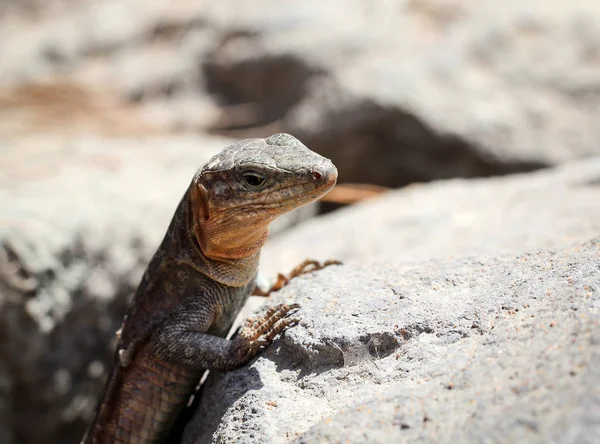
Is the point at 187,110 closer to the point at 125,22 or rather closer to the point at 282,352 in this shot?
the point at 125,22

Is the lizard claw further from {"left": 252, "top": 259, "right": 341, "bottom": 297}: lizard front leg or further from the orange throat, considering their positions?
{"left": 252, "top": 259, "right": 341, "bottom": 297}: lizard front leg

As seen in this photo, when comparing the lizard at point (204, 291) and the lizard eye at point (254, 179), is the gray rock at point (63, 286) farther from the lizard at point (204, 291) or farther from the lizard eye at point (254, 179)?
the lizard eye at point (254, 179)

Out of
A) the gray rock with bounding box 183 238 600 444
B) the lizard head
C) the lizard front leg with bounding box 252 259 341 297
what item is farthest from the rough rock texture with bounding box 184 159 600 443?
the lizard head

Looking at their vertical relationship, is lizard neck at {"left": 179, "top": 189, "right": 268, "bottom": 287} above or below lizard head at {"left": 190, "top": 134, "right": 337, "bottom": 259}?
below

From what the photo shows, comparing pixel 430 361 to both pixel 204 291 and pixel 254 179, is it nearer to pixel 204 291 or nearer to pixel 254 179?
pixel 254 179

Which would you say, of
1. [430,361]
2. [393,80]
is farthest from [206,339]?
[393,80]

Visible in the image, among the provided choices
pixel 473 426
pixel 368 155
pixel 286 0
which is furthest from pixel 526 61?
pixel 473 426

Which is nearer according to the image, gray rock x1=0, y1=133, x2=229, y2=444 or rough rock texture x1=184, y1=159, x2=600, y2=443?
rough rock texture x1=184, y1=159, x2=600, y2=443

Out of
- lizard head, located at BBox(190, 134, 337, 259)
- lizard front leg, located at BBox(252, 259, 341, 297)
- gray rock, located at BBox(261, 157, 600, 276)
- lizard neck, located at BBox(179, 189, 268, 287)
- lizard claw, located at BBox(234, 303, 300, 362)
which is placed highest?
lizard head, located at BBox(190, 134, 337, 259)
